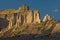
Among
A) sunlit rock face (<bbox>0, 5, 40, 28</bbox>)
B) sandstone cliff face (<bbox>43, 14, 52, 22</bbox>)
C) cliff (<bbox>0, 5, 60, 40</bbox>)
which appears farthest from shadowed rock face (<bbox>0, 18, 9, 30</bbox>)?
sandstone cliff face (<bbox>43, 14, 52, 22</bbox>)

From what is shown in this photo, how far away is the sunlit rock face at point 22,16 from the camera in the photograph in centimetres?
18238

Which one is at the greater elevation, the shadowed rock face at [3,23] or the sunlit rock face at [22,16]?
the sunlit rock face at [22,16]

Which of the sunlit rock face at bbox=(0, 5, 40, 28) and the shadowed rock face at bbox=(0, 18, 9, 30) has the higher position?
the sunlit rock face at bbox=(0, 5, 40, 28)

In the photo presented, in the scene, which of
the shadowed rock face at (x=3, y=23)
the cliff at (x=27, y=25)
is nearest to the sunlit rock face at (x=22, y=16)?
the cliff at (x=27, y=25)

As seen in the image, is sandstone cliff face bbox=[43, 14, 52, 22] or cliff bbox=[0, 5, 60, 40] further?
sandstone cliff face bbox=[43, 14, 52, 22]

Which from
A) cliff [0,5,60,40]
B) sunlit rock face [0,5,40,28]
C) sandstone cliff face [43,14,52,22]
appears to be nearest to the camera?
cliff [0,5,60,40]

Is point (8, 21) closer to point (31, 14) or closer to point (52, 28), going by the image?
point (31, 14)

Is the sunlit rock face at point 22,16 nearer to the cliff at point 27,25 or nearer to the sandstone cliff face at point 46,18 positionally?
the cliff at point 27,25

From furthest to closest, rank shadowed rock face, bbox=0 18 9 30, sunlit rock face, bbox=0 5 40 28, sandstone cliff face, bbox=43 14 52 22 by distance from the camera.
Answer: shadowed rock face, bbox=0 18 9 30 → sunlit rock face, bbox=0 5 40 28 → sandstone cliff face, bbox=43 14 52 22

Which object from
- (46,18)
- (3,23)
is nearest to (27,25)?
(46,18)

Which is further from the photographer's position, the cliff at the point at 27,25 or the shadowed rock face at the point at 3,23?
the shadowed rock face at the point at 3,23

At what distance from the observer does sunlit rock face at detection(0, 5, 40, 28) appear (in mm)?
182375

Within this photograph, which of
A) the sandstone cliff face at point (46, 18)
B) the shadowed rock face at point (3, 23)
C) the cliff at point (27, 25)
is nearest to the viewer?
the cliff at point (27, 25)

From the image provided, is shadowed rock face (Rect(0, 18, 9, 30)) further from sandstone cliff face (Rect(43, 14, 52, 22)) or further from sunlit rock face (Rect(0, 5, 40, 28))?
sandstone cliff face (Rect(43, 14, 52, 22))
